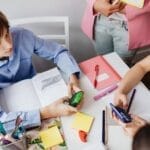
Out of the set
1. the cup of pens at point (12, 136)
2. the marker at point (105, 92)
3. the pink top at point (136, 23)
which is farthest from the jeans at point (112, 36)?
the cup of pens at point (12, 136)

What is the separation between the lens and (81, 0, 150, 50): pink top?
1.66 metres

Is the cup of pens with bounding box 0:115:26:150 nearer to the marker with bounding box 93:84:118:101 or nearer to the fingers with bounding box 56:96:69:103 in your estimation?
the fingers with bounding box 56:96:69:103

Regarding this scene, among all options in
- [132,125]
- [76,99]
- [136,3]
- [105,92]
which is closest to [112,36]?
[136,3]

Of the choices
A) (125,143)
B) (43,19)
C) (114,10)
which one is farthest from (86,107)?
(43,19)

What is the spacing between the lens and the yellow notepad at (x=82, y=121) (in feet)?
4.35

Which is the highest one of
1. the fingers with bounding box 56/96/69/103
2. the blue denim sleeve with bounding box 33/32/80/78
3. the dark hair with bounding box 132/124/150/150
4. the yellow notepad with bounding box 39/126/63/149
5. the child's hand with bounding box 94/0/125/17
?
the child's hand with bounding box 94/0/125/17

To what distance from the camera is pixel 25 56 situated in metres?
1.64

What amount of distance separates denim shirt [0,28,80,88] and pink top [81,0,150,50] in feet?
0.97

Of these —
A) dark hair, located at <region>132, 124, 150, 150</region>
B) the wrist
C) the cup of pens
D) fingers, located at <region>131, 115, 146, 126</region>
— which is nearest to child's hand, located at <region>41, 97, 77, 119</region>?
the wrist

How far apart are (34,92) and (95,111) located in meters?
0.30

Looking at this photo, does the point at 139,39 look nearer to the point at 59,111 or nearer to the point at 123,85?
the point at 123,85

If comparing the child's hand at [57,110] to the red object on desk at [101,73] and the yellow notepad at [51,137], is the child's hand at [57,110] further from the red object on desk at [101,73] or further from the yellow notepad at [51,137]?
the red object on desk at [101,73]

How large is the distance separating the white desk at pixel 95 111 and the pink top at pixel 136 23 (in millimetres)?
288

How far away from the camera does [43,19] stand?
1.86 m
